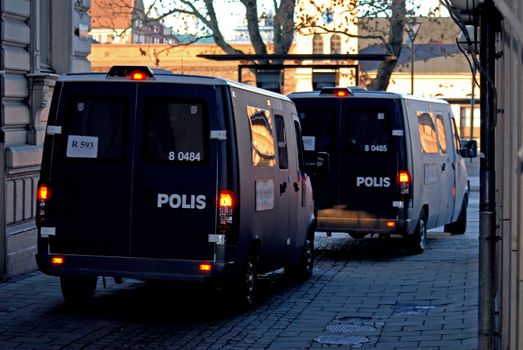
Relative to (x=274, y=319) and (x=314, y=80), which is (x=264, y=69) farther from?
(x=274, y=319)

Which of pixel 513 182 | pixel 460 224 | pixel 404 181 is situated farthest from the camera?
pixel 460 224

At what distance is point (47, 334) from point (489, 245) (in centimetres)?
399

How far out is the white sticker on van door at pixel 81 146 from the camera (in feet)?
37.5

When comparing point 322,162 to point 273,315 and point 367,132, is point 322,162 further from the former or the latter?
point 273,315

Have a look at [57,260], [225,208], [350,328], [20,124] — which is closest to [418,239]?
[20,124]

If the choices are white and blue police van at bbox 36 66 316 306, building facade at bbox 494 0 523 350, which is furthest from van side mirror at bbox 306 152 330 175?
building facade at bbox 494 0 523 350

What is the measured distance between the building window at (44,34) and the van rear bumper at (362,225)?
173 inches

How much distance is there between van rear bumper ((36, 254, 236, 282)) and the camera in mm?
11102

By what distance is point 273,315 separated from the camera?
12.1 meters

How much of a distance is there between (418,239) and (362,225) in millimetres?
1275

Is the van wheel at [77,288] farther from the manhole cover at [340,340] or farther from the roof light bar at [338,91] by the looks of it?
the roof light bar at [338,91]

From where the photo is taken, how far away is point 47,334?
1035cm

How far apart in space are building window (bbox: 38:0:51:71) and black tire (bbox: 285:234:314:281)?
425 cm

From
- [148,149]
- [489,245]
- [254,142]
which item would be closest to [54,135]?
[148,149]
